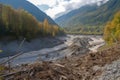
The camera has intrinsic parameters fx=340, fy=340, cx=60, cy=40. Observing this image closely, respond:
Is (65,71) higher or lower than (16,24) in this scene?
lower

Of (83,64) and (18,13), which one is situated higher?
(18,13)

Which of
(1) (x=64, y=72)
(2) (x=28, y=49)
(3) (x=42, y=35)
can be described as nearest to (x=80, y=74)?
(1) (x=64, y=72)

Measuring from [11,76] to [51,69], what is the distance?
2115 millimetres

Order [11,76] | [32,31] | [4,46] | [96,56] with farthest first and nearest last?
1. [32,31]
2. [4,46]
3. [96,56]
4. [11,76]

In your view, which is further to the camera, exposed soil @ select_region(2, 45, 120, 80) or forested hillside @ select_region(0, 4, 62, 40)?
forested hillside @ select_region(0, 4, 62, 40)

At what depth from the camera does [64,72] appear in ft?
58.2

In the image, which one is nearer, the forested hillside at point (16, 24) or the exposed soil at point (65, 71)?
the exposed soil at point (65, 71)

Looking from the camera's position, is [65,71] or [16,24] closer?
[65,71]

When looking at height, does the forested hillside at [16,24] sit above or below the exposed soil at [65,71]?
Result: above

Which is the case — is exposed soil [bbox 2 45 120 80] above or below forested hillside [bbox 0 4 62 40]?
below

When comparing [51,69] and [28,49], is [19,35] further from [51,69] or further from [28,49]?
[51,69]

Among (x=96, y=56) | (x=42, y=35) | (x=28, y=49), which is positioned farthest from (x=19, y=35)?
(x=96, y=56)

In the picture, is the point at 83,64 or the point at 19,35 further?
the point at 19,35

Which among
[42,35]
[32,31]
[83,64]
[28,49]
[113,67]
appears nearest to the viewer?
[113,67]
